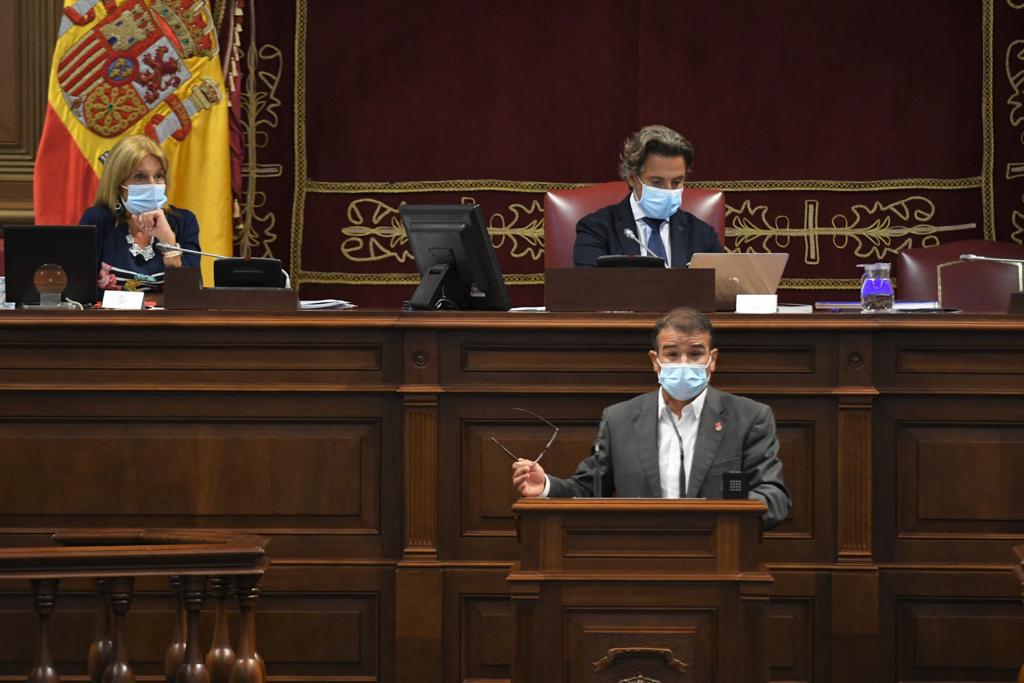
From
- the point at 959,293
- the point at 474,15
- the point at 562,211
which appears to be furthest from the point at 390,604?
the point at 474,15

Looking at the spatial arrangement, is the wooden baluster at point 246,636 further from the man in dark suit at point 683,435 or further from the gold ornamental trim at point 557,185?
the gold ornamental trim at point 557,185

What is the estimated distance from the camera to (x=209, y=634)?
4.39 m

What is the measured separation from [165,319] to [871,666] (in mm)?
2263

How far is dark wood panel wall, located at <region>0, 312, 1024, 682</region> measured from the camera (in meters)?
4.36

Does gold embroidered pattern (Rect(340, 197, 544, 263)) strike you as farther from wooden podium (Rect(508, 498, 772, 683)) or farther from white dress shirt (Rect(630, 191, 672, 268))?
wooden podium (Rect(508, 498, 772, 683))

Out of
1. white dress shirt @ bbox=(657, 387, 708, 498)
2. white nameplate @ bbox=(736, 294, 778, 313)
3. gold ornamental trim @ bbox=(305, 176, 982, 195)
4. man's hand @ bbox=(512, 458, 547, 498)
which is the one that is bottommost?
→ man's hand @ bbox=(512, 458, 547, 498)

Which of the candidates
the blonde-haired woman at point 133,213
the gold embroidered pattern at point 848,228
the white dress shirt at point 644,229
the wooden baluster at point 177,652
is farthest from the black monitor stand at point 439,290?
the gold embroidered pattern at point 848,228

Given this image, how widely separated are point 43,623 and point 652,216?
303 centimetres

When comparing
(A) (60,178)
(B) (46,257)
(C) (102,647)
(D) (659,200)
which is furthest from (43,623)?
(A) (60,178)

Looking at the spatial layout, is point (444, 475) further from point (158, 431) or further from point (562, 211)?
point (562, 211)

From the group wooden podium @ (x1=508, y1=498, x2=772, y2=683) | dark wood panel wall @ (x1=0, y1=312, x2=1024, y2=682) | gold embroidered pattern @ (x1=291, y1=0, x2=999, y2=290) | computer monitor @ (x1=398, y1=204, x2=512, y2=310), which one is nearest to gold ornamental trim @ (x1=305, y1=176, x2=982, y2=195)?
gold embroidered pattern @ (x1=291, y1=0, x2=999, y2=290)

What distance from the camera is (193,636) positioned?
3.05m

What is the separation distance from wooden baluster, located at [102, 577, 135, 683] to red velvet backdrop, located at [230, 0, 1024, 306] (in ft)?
13.8

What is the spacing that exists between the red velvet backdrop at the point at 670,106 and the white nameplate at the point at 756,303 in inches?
109
